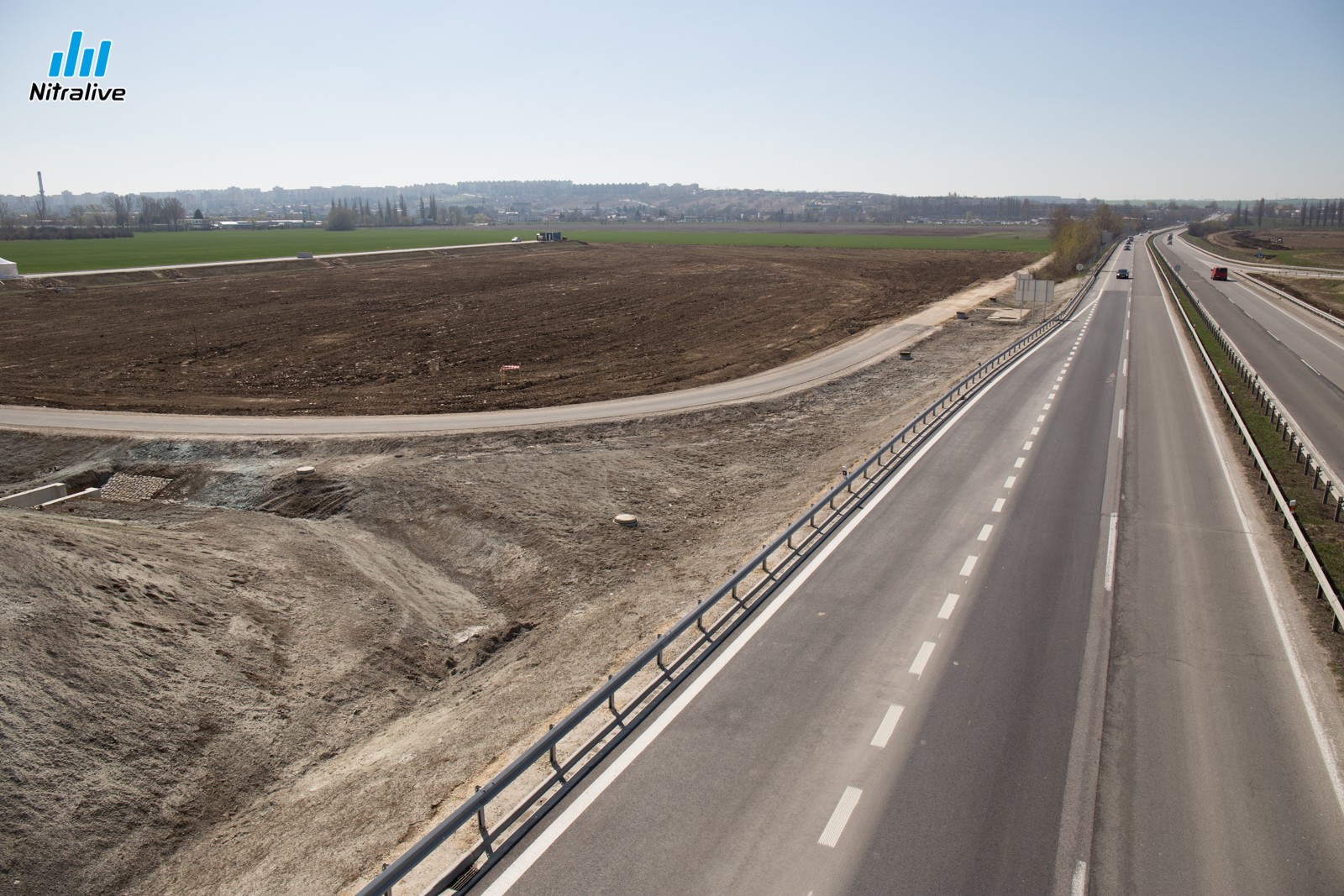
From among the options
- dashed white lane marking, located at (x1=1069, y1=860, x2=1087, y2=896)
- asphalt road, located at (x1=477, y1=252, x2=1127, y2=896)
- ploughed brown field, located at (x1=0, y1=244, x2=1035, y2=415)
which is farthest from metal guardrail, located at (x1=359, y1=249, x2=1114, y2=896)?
ploughed brown field, located at (x1=0, y1=244, x2=1035, y2=415)

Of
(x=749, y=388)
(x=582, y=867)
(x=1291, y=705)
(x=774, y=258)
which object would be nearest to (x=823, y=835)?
(x=582, y=867)

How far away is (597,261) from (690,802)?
3745 inches

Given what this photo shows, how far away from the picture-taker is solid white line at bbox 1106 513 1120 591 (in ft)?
48.6

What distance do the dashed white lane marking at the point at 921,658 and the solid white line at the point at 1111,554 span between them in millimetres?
4321

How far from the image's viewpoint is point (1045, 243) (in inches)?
5871

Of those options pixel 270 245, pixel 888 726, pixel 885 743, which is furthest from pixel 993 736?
pixel 270 245

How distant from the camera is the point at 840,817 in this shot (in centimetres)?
880

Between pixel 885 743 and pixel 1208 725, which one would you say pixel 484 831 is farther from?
pixel 1208 725

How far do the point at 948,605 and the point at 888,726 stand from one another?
393 centimetres

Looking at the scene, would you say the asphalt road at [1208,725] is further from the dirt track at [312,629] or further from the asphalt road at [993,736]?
the dirt track at [312,629]

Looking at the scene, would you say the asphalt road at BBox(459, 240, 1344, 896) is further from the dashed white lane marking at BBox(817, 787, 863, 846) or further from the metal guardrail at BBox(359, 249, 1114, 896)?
the metal guardrail at BBox(359, 249, 1114, 896)

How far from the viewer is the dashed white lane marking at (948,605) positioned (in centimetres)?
1347

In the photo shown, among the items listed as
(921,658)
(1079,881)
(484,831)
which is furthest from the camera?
(921,658)

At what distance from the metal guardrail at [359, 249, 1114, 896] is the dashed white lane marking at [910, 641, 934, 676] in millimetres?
2719
